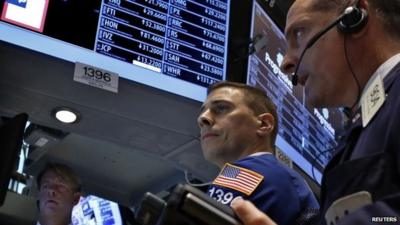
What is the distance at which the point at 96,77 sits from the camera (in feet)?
8.58

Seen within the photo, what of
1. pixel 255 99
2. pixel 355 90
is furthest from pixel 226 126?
pixel 355 90

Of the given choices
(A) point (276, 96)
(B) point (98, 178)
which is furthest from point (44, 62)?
(A) point (276, 96)

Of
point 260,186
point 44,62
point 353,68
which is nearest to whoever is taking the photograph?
point 353,68

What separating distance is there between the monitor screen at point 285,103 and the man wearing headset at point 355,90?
1537 millimetres

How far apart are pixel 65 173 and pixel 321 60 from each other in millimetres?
1900

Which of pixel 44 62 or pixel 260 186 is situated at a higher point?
pixel 44 62

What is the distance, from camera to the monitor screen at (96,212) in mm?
3701

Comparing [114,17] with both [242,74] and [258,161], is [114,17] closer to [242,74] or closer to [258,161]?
[242,74]

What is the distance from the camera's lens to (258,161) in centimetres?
202

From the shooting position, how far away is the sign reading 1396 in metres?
2.56

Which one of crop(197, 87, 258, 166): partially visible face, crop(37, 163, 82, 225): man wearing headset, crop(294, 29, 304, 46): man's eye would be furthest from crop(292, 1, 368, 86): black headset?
crop(37, 163, 82, 225): man wearing headset

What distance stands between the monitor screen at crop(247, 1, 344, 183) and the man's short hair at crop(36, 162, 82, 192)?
3.17 feet

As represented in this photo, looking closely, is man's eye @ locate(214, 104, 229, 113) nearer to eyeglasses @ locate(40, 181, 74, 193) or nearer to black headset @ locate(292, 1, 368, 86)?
eyeglasses @ locate(40, 181, 74, 193)

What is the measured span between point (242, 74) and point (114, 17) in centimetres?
72
